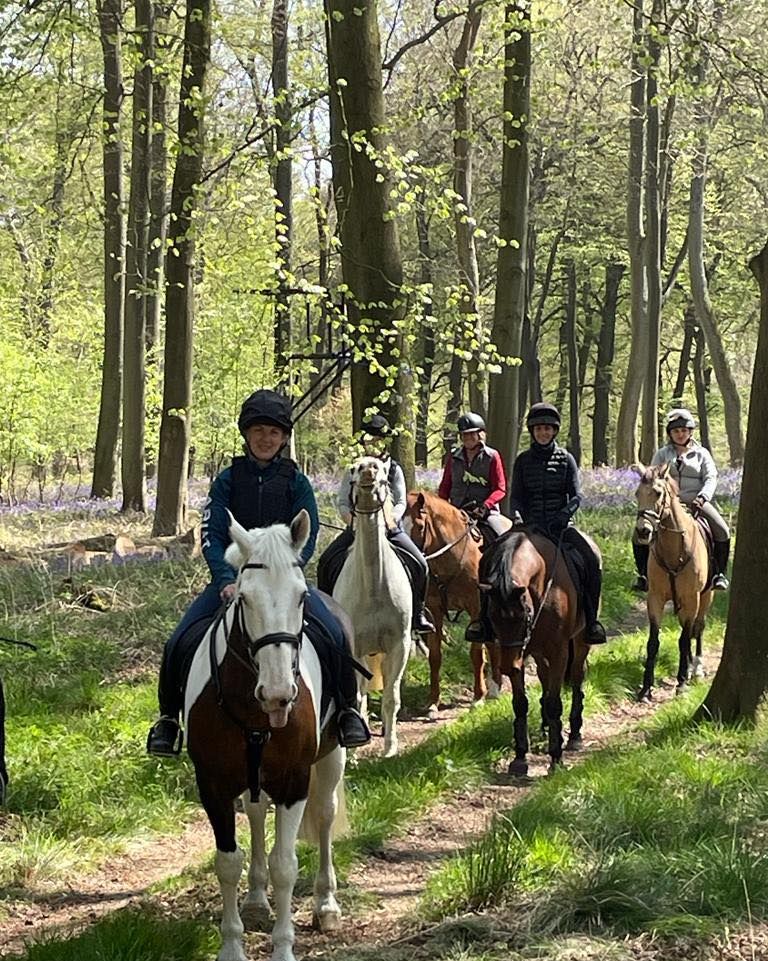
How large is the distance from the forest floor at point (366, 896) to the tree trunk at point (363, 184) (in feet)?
13.0

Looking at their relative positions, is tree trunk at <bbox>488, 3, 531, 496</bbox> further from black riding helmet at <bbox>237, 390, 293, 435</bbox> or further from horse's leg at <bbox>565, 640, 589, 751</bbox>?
black riding helmet at <bbox>237, 390, 293, 435</bbox>

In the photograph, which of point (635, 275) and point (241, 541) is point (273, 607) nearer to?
point (241, 541)

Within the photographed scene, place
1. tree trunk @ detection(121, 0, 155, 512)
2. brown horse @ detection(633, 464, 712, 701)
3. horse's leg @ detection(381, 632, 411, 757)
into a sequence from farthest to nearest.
→ 1. tree trunk @ detection(121, 0, 155, 512)
2. brown horse @ detection(633, 464, 712, 701)
3. horse's leg @ detection(381, 632, 411, 757)

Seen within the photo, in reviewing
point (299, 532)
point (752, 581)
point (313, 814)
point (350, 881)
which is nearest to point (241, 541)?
point (299, 532)

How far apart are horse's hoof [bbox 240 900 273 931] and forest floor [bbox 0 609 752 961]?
0.33ft

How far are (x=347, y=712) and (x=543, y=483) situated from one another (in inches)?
174

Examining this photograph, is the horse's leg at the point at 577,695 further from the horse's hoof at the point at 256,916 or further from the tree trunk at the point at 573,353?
the tree trunk at the point at 573,353

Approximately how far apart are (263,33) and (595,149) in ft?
29.9

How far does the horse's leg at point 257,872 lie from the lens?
5785 mm

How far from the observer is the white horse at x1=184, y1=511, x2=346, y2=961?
4.56 metres

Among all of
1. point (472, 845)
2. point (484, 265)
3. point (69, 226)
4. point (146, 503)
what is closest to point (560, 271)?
point (484, 265)

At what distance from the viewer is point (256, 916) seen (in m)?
5.78

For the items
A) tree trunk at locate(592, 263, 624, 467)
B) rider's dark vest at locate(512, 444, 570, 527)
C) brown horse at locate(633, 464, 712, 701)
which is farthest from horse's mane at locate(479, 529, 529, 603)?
tree trunk at locate(592, 263, 624, 467)

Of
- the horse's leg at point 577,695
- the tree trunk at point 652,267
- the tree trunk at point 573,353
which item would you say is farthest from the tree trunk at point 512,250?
the tree trunk at point 573,353
